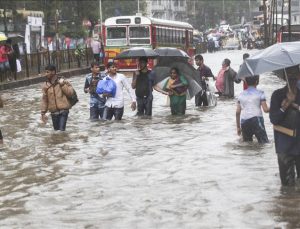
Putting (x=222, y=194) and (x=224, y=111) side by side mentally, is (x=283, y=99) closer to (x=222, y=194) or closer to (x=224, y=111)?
(x=222, y=194)

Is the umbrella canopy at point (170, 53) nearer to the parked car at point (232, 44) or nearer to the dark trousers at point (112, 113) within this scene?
the dark trousers at point (112, 113)

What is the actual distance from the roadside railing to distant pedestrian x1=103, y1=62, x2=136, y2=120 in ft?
41.4

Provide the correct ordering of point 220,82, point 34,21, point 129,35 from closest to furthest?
point 220,82 → point 34,21 → point 129,35

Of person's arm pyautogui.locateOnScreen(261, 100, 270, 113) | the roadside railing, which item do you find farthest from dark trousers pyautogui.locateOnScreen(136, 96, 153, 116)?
the roadside railing

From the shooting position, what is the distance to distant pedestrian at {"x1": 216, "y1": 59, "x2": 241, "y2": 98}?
19.2m

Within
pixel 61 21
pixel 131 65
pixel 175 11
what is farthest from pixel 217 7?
pixel 131 65

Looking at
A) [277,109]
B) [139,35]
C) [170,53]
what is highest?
[139,35]

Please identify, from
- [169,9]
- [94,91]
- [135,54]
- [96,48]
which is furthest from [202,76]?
[169,9]

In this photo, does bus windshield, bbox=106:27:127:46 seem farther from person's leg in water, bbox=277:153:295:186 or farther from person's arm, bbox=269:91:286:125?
person's arm, bbox=269:91:286:125

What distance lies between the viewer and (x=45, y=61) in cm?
3288

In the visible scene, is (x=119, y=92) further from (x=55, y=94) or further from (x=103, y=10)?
(x=103, y=10)

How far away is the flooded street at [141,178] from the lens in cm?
709

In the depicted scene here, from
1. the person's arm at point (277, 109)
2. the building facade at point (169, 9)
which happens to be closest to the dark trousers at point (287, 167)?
the person's arm at point (277, 109)

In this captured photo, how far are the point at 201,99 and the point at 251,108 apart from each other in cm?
745
